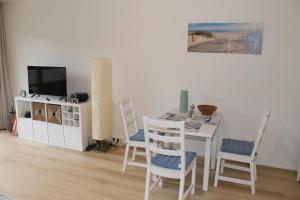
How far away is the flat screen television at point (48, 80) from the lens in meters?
4.30

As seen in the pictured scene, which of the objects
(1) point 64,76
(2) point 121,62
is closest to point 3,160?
(1) point 64,76

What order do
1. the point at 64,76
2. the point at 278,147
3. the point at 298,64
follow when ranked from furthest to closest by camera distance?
1. the point at 64,76
2. the point at 278,147
3. the point at 298,64

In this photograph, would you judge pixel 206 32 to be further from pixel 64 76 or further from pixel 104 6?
pixel 64 76

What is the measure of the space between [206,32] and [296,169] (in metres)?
2.11

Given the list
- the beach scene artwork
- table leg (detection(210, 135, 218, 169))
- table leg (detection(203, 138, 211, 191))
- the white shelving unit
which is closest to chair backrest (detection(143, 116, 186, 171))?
table leg (detection(203, 138, 211, 191))

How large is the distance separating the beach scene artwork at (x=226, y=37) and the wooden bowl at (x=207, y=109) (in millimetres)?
746

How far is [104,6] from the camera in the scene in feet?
13.6

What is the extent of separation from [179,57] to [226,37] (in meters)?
0.68

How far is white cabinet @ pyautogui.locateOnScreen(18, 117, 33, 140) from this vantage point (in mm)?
4578

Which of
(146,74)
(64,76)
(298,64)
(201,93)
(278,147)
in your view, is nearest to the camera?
(298,64)

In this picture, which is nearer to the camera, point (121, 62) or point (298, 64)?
point (298, 64)

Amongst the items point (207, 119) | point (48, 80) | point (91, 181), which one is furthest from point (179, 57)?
point (48, 80)

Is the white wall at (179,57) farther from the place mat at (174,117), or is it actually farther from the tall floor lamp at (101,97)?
the place mat at (174,117)

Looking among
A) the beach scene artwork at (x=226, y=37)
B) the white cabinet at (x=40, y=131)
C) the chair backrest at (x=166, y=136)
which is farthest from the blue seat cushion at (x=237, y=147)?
the white cabinet at (x=40, y=131)
